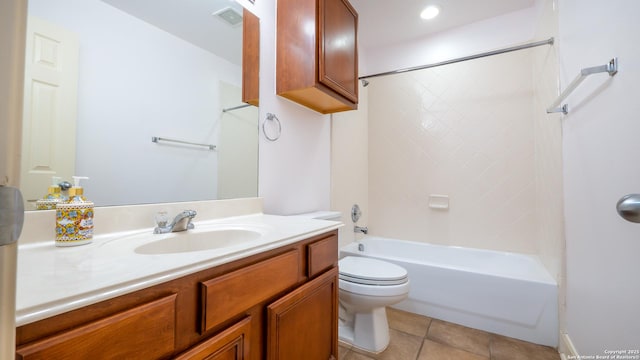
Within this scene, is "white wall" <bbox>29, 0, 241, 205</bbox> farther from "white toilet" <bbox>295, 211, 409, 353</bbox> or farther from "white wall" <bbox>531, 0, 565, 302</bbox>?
"white wall" <bbox>531, 0, 565, 302</bbox>

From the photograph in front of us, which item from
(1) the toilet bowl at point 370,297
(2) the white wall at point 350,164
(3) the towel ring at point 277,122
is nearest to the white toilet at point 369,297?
(1) the toilet bowl at point 370,297

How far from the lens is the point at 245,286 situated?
27.6 inches

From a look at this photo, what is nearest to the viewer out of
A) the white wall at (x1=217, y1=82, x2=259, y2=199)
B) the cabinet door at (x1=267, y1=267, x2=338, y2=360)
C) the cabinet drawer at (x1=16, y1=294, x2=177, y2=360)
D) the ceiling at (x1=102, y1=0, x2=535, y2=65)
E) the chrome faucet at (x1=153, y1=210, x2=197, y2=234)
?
the cabinet drawer at (x1=16, y1=294, x2=177, y2=360)

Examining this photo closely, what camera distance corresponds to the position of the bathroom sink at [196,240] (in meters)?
0.84

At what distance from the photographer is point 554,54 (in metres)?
1.63

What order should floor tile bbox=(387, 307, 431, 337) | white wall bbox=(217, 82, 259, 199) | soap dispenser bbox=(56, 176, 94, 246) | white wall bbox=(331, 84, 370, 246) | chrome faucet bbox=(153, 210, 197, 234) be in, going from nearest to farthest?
soap dispenser bbox=(56, 176, 94, 246) < chrome faucet bbox=(153, 210, 197, 234) < white wall bbox=(217, 82, 259, 199) < floor tile bbox=(387, 307, 431, 337) < white wall bbox=(331, 84, 370, 246)

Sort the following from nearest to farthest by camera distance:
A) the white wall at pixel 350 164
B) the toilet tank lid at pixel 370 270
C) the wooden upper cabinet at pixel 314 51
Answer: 1. the wooden upper cabinet at pixel 314 51
2. the toilet tank lid at pixel 370 270
3. the white wall at pixel 350 164

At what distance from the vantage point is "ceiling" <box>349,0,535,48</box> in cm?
207

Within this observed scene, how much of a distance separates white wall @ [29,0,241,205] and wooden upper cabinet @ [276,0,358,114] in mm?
407

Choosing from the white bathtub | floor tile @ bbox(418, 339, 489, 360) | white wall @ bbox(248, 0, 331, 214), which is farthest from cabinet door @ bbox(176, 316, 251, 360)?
the white bathtub

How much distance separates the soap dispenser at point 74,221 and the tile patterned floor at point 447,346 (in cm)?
135

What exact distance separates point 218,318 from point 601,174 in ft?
4.56

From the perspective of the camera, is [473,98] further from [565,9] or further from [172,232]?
[172,232]

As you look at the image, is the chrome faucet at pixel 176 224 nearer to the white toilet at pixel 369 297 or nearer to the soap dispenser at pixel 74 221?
the soap dispenser at pixel 74 221
